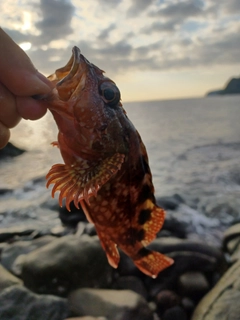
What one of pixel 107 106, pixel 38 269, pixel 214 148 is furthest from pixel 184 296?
pixel 214 148

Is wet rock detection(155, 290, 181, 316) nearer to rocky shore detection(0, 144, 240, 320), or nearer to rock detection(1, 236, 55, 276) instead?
Answer: rocky shore detection(0, 144, 240, 320)

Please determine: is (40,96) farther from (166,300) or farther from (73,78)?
(166,300)

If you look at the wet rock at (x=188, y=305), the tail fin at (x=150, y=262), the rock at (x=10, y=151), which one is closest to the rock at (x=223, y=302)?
the wet rock at (x=188, y=305)

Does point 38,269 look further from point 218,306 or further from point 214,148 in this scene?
point 214,148

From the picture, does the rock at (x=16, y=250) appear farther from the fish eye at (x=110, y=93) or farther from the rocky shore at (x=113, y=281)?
the fish eye at (x=110, y=93)

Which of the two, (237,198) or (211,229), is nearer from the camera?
(211,229)

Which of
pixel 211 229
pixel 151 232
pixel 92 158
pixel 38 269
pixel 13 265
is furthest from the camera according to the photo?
pixel 211 229
